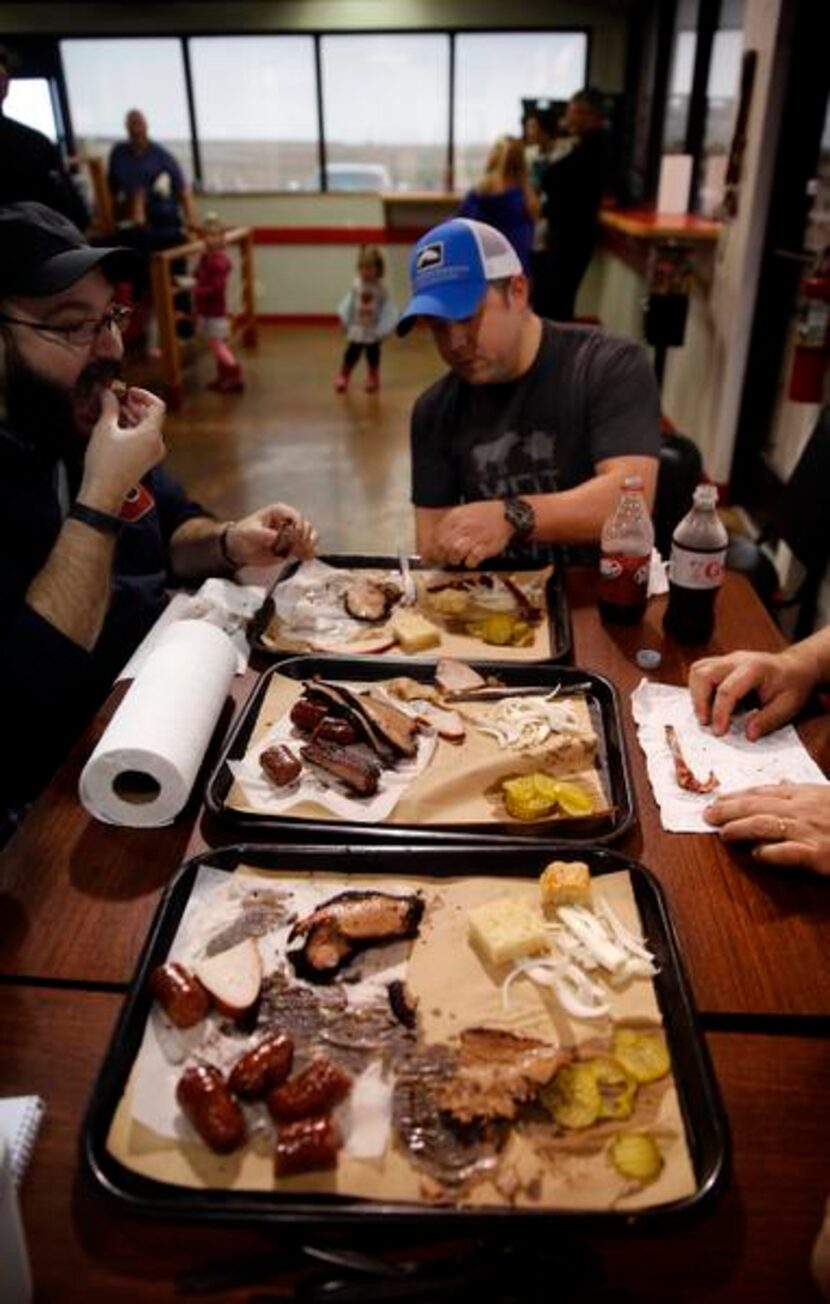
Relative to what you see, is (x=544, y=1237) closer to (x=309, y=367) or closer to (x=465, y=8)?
(x=309, y=367)

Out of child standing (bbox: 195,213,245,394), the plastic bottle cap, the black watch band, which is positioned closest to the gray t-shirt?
the plastic bottle cap

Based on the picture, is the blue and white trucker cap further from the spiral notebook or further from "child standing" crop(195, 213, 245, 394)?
"child standing" crop(195, 213, 245, 394)

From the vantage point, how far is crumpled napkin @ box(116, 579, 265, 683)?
1.56 m

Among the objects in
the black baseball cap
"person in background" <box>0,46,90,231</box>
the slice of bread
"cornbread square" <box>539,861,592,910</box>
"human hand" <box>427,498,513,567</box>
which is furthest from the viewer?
"person in background" <box>0,46,90,231</box>

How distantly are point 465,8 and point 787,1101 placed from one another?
10075 mm

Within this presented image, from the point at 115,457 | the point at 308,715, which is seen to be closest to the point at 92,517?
the point at 115,457

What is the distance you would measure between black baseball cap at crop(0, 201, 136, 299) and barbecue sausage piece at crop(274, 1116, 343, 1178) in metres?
1.35

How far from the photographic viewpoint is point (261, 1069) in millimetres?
827

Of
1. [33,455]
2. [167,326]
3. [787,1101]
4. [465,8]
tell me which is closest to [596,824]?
[787,1101]

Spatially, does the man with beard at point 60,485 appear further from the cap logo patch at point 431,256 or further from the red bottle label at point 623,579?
the red bottle label at point 623,579

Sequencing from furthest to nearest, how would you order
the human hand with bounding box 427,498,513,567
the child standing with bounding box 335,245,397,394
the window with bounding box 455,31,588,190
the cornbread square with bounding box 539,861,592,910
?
1. the window with bounding box 455,31,588,190
2. the child standing with bounding box 335,245,397,394
3. the human hand with bounding box 427,498,513,567
4. the cornbread square with bounding box 539,861,592,910

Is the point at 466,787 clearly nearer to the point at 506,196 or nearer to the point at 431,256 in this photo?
the point at 431,256

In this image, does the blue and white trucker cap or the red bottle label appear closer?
the red bottle label

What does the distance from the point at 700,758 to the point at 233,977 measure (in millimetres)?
712
